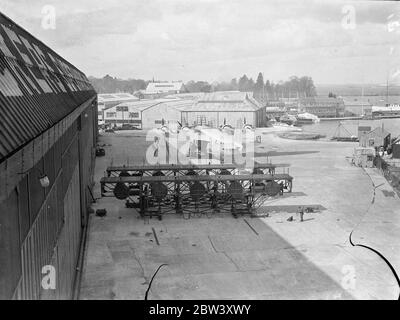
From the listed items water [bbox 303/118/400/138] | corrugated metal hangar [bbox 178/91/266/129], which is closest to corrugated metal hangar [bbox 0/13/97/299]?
corrugated metal hangar [bbox 178/91/266/129]

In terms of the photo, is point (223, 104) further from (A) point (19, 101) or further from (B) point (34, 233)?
(B) point (34, 233)

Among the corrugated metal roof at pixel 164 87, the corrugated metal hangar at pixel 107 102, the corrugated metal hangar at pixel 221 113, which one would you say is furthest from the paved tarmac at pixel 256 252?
the corrugated metal roof at pixel 164 87

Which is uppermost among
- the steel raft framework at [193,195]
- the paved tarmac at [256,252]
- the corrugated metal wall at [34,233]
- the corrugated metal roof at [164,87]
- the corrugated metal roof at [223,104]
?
the corrugated metal roof at [164,87]

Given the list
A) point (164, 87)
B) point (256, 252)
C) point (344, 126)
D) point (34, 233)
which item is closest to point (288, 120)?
point (344, 126)

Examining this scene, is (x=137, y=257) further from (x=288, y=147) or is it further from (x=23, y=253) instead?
(x=288, y=147)

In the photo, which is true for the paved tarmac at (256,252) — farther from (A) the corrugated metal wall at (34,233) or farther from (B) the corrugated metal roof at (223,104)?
(B) the corrugated metal roof at (223,104)

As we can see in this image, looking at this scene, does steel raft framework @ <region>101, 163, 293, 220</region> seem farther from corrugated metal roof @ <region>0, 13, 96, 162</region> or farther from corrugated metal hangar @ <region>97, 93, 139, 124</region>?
corrugated metal hangar @ <region>97, 93, 139, 124</region>

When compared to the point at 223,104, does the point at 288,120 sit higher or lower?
lower

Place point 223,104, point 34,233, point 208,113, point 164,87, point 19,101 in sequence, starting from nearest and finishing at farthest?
point 34,233, point 19,101, point 208,113, point 223,104, point 164,87

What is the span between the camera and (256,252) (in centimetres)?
2109

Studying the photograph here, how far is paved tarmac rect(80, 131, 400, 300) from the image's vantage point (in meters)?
17.3

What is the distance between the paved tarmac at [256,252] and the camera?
680 inches

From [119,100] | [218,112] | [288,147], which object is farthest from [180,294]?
[119,100]

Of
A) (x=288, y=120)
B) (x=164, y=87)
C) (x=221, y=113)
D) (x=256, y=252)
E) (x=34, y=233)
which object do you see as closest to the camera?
(x=34, y=233)
